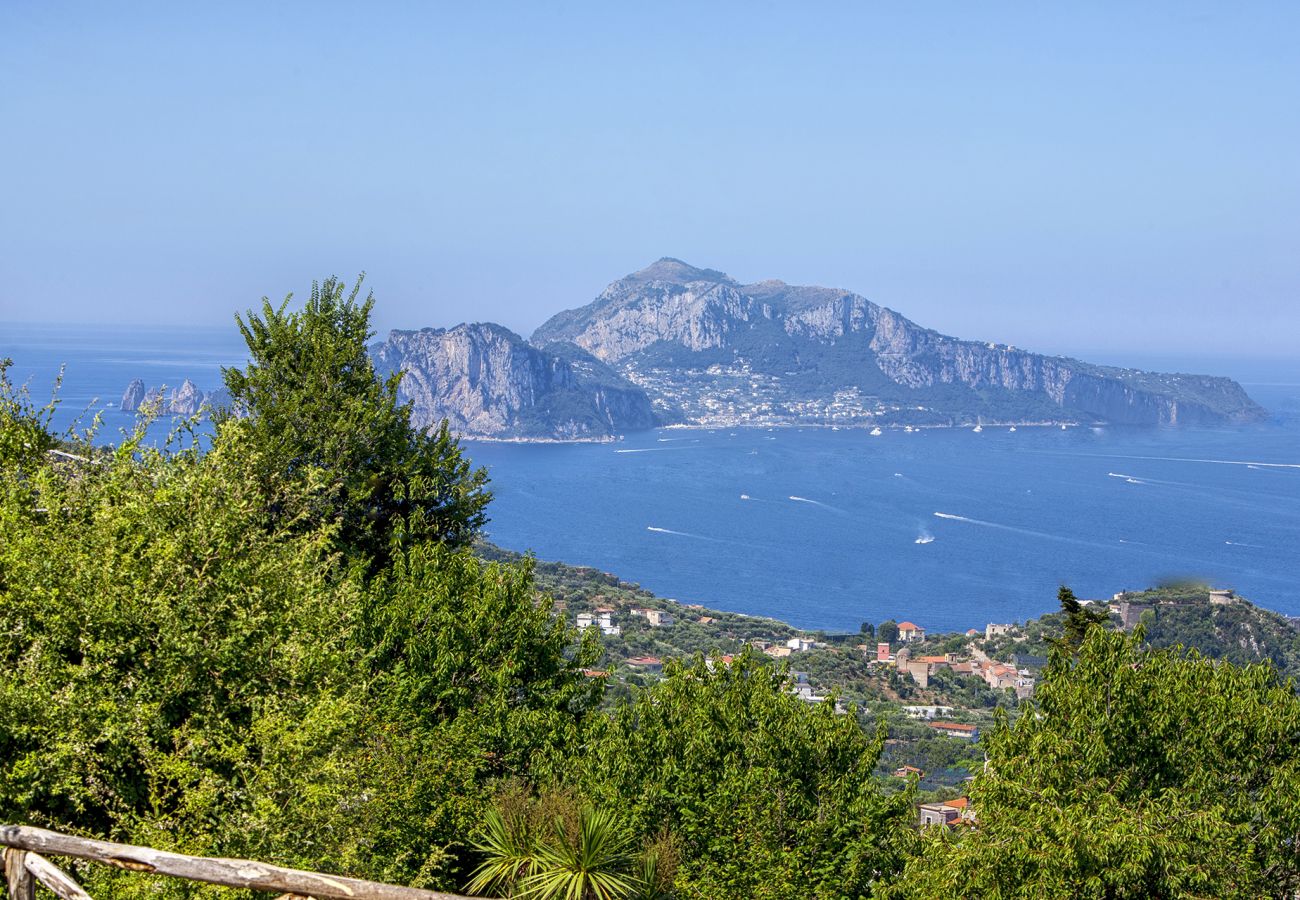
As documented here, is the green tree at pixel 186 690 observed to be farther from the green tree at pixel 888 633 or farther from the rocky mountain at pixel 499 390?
the rocky mountain at pixel 499 390

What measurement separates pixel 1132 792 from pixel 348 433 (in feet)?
37.6

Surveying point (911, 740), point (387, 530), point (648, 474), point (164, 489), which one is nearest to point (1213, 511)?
point (648, 474)

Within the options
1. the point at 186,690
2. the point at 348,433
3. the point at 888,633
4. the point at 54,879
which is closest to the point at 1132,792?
the point at 186,690

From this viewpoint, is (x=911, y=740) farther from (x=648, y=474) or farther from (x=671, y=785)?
(x=648, y=474)

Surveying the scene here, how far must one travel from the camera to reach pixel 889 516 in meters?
97.9

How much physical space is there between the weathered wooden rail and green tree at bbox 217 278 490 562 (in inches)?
472

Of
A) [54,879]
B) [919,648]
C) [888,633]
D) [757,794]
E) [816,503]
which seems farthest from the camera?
[816,503]

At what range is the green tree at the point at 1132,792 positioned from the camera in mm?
8773

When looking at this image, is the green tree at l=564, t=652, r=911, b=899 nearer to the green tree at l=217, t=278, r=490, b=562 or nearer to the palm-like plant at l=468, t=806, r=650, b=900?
the palm-like plant at l=468, t=806, r=650, b=900

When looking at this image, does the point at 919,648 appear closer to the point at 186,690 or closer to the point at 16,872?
the point at 186,690

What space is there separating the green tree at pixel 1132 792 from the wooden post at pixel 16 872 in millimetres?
7053

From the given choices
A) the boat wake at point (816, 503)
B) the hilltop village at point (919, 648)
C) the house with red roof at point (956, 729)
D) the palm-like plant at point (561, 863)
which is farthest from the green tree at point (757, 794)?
the boat wake at point (816, 503)

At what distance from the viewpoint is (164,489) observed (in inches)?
326

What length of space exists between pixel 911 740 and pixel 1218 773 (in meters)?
26.4
